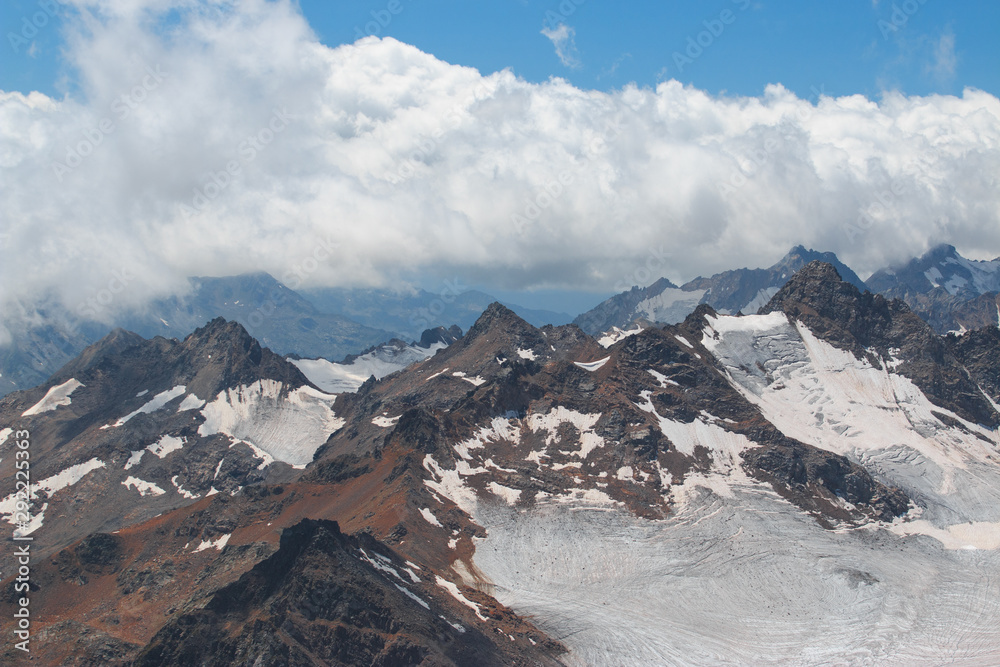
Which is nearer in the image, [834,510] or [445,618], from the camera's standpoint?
[445,618]

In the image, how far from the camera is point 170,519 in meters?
149

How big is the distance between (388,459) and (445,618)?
77.4m

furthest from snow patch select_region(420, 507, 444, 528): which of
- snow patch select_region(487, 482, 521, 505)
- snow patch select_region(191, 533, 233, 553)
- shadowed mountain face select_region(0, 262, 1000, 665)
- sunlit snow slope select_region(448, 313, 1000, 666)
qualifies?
snow patch select_region(191, 533, 233, 553)

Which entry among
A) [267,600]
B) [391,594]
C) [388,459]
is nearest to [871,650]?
[391,594]

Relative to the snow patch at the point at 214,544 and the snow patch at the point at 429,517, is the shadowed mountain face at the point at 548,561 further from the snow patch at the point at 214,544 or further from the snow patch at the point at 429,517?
the snow patch at the point at 429,517

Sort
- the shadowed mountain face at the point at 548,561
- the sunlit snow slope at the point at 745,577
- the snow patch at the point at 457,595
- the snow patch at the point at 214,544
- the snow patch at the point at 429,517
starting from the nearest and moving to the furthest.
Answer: the shadowed mountain face at the point at 548,561
the snow patch at the point at 457,595
the sunlit snow slope at the point at 745,577
the snow patch at the point at 214,544
the snow patch at the point at 429,517

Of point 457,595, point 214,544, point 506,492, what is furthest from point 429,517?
point 214,544

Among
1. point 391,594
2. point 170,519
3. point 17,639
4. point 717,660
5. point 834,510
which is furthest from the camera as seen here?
point 834,510

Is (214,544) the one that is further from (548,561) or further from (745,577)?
(745,577)

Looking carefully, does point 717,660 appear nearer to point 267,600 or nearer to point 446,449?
point 267,600

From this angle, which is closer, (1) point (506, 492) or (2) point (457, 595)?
(2) point (457, 595)

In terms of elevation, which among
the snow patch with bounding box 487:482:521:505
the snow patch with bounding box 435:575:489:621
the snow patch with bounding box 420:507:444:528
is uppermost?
the snow patch with bounding box 487:482:521:505

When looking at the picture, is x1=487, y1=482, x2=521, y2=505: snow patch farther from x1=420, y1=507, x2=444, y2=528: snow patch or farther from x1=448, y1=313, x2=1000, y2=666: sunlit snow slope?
x1=420, y1=507, x2=444, y2=528: snow patch

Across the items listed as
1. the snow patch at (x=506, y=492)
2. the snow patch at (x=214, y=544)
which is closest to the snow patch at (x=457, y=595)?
the snow patch at (x=214, y=544)
